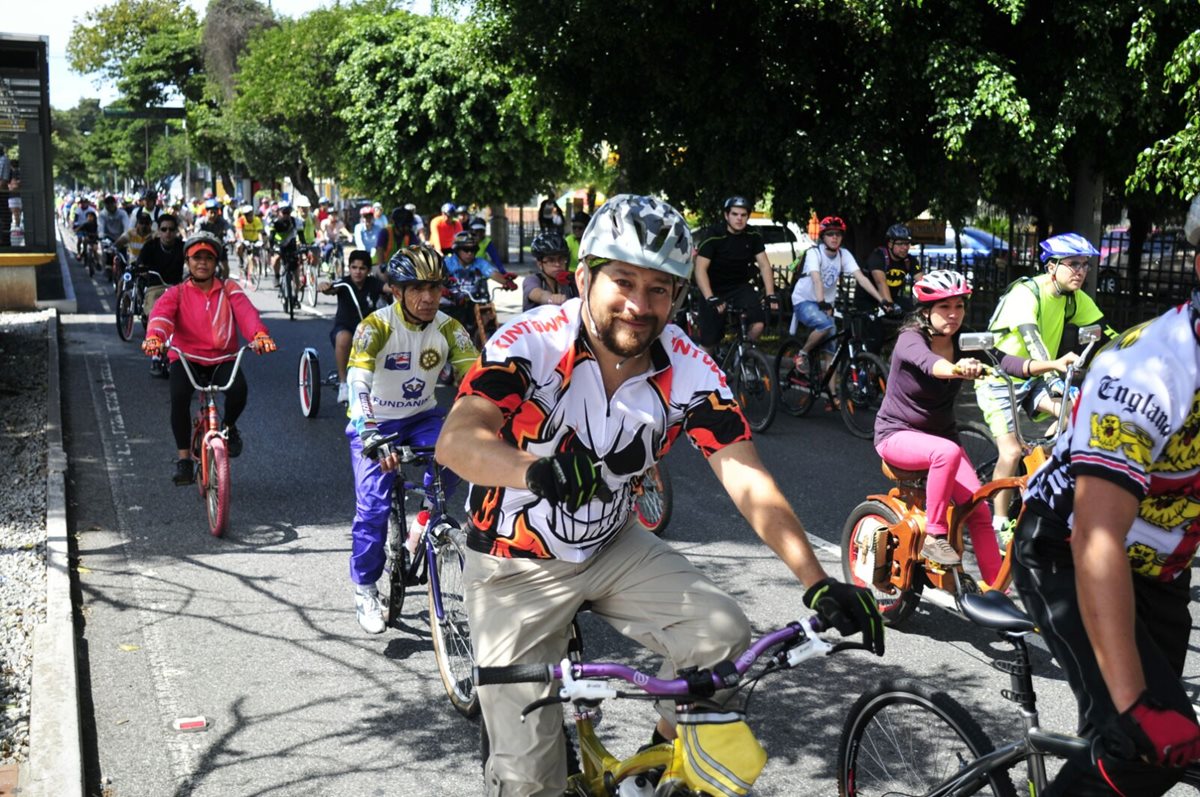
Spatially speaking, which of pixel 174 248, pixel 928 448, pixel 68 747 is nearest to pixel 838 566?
pixel 928 448

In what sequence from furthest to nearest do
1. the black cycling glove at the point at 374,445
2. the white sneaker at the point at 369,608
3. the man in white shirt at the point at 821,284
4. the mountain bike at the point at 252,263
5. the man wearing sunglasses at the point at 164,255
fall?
the mountain bike at the point at 252,263, the man wearing sunglasses at the point at 164,255, the man in white shirt at the point at 821,284, the white sneaker at the point at 369,608, the black cycling glove at the point at 374,445

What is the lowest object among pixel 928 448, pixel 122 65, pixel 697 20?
pixel 928 448

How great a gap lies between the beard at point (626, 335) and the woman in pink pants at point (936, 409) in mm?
3416

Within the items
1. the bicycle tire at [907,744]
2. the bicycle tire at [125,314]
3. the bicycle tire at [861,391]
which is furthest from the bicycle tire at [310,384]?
the bicycle tire at [907,744]

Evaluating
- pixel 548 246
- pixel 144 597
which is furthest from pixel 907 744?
pixel 548 246

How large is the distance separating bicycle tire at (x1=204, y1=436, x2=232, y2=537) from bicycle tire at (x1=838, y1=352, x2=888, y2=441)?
585 cm

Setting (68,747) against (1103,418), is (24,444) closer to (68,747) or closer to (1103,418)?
(68,747)

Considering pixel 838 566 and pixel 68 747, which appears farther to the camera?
pixel 838 566

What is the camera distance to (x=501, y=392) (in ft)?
10.6

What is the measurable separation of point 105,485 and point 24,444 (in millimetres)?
1587

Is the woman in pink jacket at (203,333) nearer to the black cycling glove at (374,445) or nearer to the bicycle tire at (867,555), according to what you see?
the black cycling glove at (374,445)

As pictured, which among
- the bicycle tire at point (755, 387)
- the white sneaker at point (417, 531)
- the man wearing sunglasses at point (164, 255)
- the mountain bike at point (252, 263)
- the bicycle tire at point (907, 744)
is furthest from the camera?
the mountain bike at point (252, 263)

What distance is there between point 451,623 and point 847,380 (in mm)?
7377

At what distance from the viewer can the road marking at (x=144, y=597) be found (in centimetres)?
514
